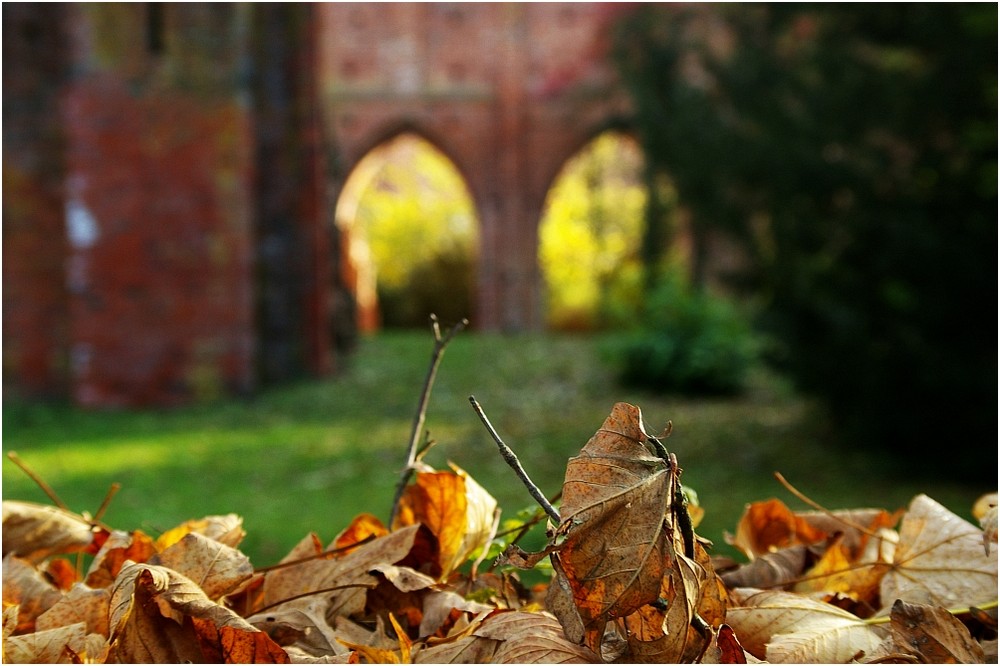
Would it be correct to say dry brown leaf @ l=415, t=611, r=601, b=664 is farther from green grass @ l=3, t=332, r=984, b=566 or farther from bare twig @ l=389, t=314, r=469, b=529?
green grass @ l=3, t=332, r=984, b=566

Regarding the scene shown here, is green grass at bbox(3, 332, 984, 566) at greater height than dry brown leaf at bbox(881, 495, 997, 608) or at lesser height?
lesser

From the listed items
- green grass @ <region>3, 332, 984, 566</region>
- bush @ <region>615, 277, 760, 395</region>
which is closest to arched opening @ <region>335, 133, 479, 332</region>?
bush @ <region>615, 277, 760, 395</region>

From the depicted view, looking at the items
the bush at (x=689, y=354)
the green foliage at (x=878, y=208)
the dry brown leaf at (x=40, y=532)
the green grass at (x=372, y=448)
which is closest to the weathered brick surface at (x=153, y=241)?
the green grass at (x=372, y=448)

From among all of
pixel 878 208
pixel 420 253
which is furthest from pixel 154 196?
pixel 420 253

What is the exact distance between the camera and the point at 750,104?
6957 mm

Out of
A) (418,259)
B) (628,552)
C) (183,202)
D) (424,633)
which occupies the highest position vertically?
(628,552)

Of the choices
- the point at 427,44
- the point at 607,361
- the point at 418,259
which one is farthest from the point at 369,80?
the point at 607,361

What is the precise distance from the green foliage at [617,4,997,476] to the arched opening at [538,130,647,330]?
8414 mm

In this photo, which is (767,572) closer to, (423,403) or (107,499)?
(423,403)

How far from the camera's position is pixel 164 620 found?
647 mm

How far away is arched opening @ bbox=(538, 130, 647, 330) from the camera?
1895 centimetres

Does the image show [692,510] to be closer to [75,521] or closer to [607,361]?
[75,521]

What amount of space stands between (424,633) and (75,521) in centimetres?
33

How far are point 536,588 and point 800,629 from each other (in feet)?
0.76
